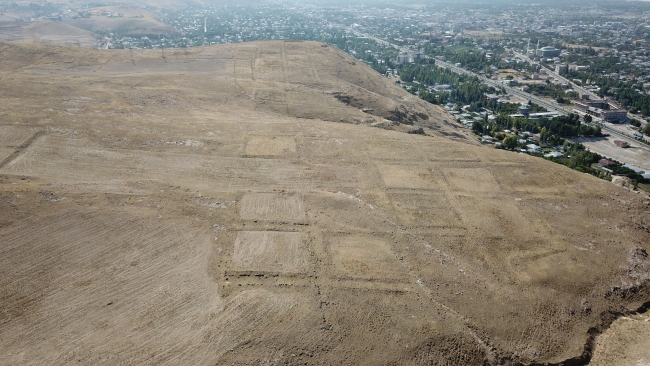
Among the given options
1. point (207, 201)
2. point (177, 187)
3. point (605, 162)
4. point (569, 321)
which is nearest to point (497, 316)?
point (569, 321)

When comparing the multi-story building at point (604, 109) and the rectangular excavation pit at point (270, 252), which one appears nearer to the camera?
the rectangular excavation pit at point (270, 252)

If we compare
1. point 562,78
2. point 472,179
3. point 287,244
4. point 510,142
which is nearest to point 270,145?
point 287,244

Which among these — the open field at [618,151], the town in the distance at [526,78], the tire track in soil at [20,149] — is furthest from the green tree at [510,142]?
the tire track in soil at [20,149]

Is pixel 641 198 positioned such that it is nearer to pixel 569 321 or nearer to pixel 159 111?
pixel 569 321

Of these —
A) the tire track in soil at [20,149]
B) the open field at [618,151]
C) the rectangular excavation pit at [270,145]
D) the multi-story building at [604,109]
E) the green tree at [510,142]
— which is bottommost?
the open field at [618,151]

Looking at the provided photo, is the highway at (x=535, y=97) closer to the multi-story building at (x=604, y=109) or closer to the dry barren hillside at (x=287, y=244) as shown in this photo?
the multi-story building at (x=604, y=109)

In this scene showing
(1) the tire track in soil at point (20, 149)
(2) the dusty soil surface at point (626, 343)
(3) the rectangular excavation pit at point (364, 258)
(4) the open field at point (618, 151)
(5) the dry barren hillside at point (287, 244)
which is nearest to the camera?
(5) the dry barren hillside at point (287, 244)

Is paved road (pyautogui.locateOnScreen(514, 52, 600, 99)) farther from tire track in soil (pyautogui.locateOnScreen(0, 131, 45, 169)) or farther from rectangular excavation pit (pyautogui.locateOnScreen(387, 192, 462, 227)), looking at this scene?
tire track in soil (pyautogui.locateOnScreen(0, 131, 45, 169))

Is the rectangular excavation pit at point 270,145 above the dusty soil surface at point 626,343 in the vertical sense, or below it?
above
